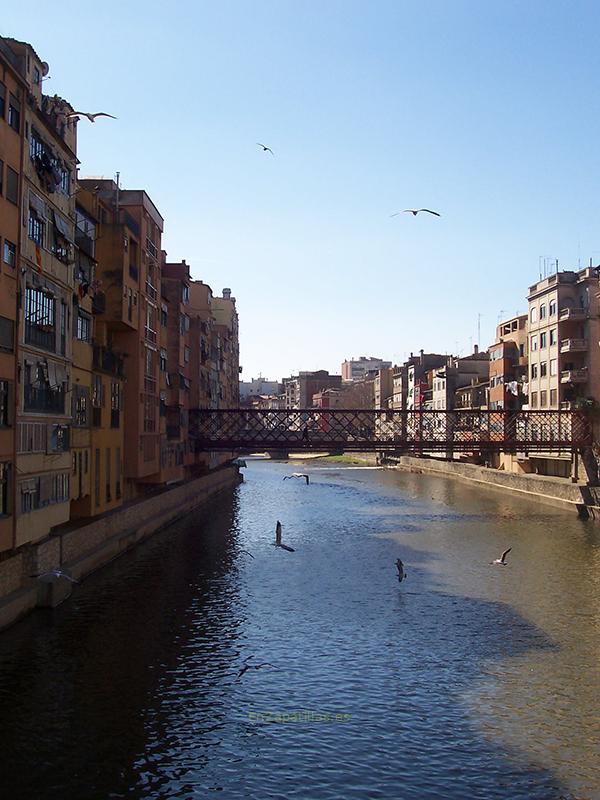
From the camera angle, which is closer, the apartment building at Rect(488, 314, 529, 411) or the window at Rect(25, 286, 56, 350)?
the window at Rect(25, 286, 56, 350)

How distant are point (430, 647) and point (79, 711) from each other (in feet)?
39.8

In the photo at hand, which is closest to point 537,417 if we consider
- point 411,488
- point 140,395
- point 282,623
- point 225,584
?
point 411,488

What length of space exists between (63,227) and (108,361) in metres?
11.8

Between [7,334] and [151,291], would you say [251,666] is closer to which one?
[7,334]

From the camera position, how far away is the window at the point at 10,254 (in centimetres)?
2861

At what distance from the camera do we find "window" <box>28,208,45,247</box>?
3125 centimetres

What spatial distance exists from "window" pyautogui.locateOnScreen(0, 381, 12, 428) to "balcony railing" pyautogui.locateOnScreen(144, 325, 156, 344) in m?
25.2

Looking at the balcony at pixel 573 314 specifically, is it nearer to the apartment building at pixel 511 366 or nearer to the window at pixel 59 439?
the apartment building at pixel 511 366

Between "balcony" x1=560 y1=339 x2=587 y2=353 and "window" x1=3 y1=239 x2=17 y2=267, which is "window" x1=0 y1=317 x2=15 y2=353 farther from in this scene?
"balcony" x1=560 y1=339 x2=587 y2=353

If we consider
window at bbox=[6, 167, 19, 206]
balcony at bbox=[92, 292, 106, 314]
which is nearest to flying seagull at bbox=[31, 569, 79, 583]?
window at bbox=[6, 167, 19, 206]

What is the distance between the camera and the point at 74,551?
3700 cm

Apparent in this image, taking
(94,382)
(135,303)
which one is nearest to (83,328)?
(94,382)

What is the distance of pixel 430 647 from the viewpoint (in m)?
28.3

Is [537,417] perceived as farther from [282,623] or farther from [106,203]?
[282,623]
